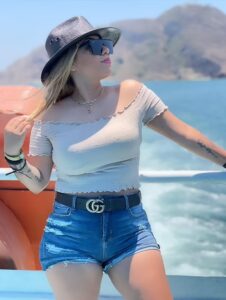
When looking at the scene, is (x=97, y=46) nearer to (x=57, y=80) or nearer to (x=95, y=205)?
(x=57, y=80)

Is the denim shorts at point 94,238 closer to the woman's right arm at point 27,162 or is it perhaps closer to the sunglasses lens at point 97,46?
the woman's right arm at point 27,162

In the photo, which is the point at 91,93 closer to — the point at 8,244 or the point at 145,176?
the point at 145,176

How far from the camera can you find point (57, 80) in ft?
4.27

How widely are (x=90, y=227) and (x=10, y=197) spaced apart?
0.84m

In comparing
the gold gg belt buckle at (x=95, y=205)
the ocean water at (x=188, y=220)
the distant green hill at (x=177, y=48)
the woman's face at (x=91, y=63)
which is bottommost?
the distant green hill at (x=177, y=48)

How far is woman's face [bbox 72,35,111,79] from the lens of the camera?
4.20 feet

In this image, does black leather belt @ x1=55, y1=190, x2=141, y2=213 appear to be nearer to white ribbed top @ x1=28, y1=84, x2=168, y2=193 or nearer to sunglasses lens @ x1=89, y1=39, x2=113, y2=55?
white ribbed top @ x1=28, y1=84, x2=168, y2=193

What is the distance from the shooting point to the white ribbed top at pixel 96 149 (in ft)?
4.06

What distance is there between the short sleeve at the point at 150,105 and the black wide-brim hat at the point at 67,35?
15 centimetres

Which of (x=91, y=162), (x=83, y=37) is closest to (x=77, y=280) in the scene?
(x=91, y=162)

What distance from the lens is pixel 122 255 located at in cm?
122

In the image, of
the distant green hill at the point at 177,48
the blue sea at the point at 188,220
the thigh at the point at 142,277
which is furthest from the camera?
the distant green hill at the point at 177,48

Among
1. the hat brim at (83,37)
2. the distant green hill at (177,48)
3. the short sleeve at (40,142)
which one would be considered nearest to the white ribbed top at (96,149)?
the short sleeve at (40,142)

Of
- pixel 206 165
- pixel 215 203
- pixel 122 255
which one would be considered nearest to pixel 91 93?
pixel 122 255
